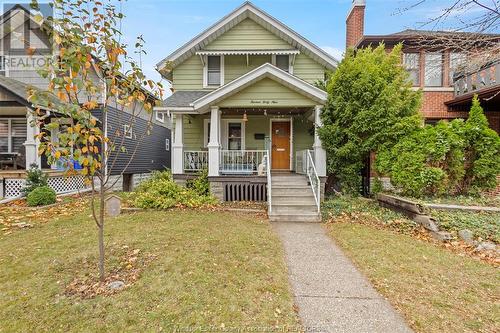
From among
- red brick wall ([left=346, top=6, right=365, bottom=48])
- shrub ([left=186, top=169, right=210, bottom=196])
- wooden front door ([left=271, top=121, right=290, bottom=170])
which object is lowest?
shrub ([left=186, top=169, right=210, bottom=196])

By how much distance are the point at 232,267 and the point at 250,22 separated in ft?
→ 36.1

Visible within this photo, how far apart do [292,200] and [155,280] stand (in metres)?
5.29

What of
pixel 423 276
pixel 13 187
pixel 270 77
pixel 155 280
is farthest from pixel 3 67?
pixel 423 276

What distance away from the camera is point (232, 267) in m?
4.14

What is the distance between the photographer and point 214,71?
39.3 ft

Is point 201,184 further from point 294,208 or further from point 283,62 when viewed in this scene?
point 283,62

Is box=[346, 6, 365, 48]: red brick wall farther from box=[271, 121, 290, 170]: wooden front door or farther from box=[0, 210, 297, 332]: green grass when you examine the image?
box=[0, 210, 297, 332]: green grass

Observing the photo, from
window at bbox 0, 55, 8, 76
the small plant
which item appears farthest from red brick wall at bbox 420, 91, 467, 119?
window at bbox 0, 55, 8, 76

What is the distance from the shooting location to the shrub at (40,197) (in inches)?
343

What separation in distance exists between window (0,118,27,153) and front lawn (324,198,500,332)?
14.8 meters

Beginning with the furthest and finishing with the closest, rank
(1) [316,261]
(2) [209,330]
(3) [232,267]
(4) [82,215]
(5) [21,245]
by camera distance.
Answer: (4) [82,215] → (5) [21,245] → (1) [316,261] → (3) [232,267] → (2) [209,330]

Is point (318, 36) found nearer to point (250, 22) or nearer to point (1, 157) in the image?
point (250, 22)

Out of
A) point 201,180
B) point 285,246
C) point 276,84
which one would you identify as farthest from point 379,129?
point 201,180

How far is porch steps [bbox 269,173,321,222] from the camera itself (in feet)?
24.5
